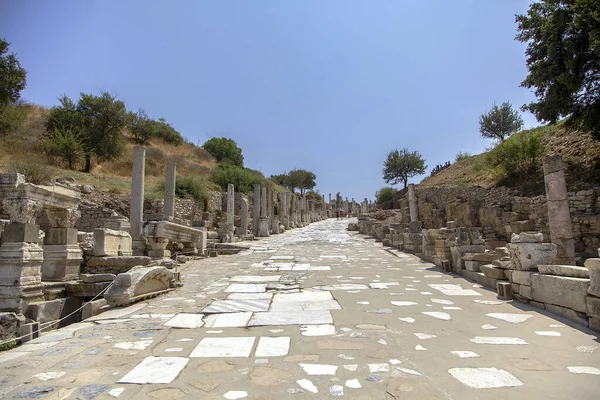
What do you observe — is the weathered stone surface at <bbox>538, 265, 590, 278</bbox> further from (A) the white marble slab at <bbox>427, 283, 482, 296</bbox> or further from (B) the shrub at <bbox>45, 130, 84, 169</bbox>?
(B) the shrub at <bbox>45, 130, 84, 169</bbox>

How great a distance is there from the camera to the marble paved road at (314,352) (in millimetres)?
2787

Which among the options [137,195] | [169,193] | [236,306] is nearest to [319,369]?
[236,306]

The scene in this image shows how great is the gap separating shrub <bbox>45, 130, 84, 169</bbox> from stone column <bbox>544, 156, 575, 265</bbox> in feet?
92.9

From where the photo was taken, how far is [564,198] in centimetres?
1040

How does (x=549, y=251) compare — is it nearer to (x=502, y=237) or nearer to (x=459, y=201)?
(x=502, y=237)

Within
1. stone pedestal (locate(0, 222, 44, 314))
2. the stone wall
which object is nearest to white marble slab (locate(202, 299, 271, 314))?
stone pedestal (locate(0, 222, 44, 314))

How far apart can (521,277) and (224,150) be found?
168 ft

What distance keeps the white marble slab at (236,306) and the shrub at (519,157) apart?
22.9m

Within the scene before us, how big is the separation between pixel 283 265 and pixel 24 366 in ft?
26.3

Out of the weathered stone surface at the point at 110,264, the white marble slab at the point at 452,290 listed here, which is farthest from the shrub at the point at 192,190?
the white marble slab at the point at 452,290

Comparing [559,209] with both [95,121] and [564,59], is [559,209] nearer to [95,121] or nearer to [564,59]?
[564,59]

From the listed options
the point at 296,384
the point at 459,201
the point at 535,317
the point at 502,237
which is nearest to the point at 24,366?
the point at 296,384

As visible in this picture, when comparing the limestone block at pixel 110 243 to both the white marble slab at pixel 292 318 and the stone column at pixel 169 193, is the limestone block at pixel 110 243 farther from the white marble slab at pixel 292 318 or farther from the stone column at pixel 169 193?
the stone column at pixel 169 193

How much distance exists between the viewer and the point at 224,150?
53938 mm
